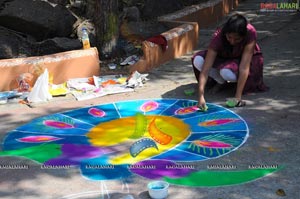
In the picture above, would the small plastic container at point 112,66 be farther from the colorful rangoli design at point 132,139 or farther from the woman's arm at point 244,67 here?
the woman's arm at point 244,67

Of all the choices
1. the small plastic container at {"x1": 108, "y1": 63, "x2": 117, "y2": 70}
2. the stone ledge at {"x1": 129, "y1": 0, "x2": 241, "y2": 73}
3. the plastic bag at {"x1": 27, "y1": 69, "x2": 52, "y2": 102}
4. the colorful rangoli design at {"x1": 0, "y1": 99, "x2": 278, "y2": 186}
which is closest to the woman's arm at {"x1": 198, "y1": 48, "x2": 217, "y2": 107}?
the colorful rangoli design at {"x1": 0, "y1": 99, "x2": 278, "y2": 186}

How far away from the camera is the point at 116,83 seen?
6.33 m

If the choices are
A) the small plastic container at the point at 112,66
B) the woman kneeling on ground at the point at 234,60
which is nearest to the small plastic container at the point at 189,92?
the woman kneeling on ground at the point at 234,60

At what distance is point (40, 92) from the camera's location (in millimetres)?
5824

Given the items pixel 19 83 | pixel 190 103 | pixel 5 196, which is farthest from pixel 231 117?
pixel 19 83

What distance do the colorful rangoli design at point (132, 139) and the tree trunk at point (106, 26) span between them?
7.40ft

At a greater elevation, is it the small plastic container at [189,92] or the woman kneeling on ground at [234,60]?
the woman kneeling on ground at [234,60]

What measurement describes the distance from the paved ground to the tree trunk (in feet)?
3.32

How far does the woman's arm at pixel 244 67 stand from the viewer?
5.11m

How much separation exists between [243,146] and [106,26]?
398cm

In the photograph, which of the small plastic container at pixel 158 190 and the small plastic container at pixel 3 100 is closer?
the small plastic container at pixel 158 190

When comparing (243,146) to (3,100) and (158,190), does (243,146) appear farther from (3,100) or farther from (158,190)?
(3,100)

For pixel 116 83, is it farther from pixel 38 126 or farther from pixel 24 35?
pixel 24 35

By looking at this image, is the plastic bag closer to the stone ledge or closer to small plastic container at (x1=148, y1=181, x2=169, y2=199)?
the stone ledge
